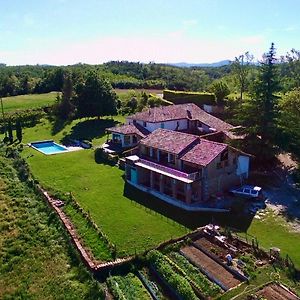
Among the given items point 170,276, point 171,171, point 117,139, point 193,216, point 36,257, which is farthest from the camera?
point 117,139

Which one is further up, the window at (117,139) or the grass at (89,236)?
the window at (117,139)

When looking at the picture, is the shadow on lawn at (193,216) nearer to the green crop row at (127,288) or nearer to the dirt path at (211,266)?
the dirt path at (211,266)

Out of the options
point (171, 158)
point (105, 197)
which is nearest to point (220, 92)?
point (171, 158)

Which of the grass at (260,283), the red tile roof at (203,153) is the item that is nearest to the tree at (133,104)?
the red tile roof at (203,153)

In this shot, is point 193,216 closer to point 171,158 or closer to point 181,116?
point 171,158

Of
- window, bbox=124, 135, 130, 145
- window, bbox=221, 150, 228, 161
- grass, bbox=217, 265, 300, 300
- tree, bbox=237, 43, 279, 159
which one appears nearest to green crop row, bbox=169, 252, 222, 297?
grass, bbox=217, 265, 300, 300

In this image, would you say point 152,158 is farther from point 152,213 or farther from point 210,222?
point 210,222

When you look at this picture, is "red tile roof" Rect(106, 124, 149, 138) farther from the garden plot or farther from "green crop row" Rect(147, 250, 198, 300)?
the garden plot
